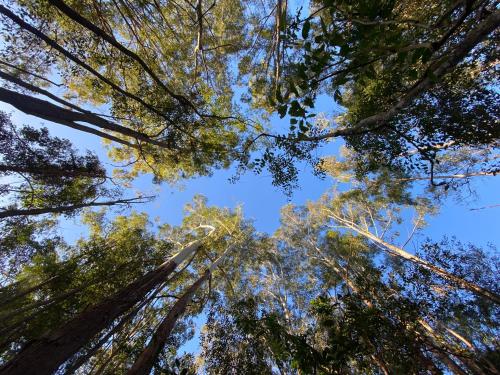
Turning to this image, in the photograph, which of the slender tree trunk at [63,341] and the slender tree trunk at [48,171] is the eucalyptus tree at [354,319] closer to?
the slender tree trunk at [63,341]

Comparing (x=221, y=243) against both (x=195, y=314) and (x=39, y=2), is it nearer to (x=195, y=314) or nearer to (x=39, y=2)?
(x=195, y=314)

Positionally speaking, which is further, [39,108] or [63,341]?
[39,108]

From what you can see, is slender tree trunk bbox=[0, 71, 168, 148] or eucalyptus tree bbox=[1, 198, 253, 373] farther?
slender tree trunk bbox=[0, 71, 168, 148]

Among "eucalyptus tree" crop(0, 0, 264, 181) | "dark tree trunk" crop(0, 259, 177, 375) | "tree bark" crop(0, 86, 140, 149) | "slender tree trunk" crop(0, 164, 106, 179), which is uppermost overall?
"eucalyptus tree" crop(0, 0, 264, 181)

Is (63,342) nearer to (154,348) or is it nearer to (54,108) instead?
(154,348)

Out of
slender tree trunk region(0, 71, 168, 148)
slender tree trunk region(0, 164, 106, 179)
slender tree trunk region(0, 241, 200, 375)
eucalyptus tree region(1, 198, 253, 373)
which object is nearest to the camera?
slender tree trunk region(0, 241, 200, 375)

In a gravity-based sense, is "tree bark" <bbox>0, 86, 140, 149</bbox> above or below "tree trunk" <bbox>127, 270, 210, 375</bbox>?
above

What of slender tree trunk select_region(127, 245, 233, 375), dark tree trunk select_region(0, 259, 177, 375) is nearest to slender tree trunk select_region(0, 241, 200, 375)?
dark tree trunk select_region(0, 259, 177, 375)

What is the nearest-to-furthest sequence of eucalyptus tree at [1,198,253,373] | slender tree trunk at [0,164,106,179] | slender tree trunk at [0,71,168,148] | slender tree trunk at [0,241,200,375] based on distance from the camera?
slender tree trunk at [0,241,200,375]
eucalyptus tree at [1,198,253,373]
slender tree trunk at [0,71,168,148]
slender tree trunk at [0,164,106,179]

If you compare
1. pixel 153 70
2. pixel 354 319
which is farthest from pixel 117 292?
pixel 153 70

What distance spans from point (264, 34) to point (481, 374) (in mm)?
11945

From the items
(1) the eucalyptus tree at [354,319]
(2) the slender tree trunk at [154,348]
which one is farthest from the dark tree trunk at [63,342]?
(1) the eucalyptus tree at [354,319]

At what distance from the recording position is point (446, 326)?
9.41 metres

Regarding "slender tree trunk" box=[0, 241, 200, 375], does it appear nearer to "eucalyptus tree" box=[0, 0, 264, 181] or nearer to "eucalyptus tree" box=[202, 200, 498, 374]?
"eucalyptus tree" box=[202, 200, 498, 374]
